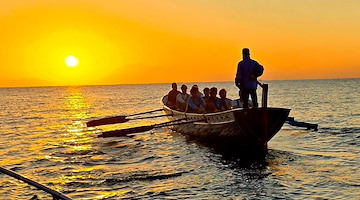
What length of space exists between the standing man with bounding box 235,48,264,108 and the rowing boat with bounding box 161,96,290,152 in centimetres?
79

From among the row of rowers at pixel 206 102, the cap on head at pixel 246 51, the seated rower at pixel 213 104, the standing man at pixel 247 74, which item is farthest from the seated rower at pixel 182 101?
the cap on head at pixel 246 51

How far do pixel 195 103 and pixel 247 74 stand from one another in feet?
18.3

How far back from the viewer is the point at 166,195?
1122cm

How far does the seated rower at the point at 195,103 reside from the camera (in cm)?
2059

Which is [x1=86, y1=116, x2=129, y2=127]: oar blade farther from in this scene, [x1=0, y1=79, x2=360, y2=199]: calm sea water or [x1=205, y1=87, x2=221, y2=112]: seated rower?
[x1=205, y1=87, x2=221, y2=112]: seated rower

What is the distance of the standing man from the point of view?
15695 millimetres

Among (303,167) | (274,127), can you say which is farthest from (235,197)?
(274,127)

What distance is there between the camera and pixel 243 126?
15.9 m

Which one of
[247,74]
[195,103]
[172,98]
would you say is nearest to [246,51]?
[247,74]

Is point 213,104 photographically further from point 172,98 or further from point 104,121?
point 172,98

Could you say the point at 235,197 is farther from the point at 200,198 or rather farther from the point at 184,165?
the point at 184,165

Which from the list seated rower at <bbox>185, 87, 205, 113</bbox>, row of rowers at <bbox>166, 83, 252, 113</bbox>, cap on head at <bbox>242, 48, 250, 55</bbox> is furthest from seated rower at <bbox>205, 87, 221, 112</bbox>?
cap on head at <bbox>242, 48, 250, 55</bbox>

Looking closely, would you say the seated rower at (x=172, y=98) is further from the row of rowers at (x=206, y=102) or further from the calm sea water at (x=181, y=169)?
the calm sea water at (x=181, y=169)

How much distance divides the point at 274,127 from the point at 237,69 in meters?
2.59
